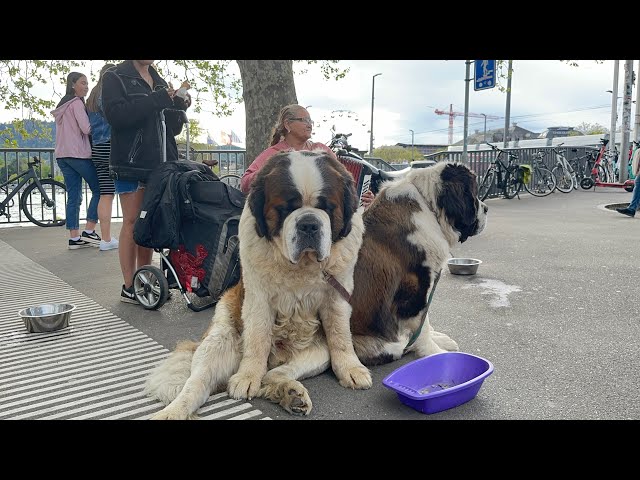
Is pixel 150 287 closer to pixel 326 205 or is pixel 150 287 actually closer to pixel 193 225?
pixel 193 225

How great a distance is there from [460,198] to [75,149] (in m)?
6.18

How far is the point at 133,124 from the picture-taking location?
4.43 meters

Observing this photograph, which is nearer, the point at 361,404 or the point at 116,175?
the point at 361,404

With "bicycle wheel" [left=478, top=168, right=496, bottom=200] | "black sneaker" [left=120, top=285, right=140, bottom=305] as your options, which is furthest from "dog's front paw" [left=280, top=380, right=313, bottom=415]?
"bicycle wheel" [left=478, top=168, right=496, bottom=200]

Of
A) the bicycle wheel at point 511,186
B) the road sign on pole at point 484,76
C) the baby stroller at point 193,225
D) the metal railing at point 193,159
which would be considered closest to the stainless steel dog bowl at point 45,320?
the baby stroller at point 193,225

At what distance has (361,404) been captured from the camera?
8.86 feet

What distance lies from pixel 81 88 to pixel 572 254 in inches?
278

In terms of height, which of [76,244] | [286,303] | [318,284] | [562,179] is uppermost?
[562,179]

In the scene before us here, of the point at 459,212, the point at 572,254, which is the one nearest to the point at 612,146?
the point at 572,254

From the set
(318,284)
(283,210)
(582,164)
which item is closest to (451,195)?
(318,284)
